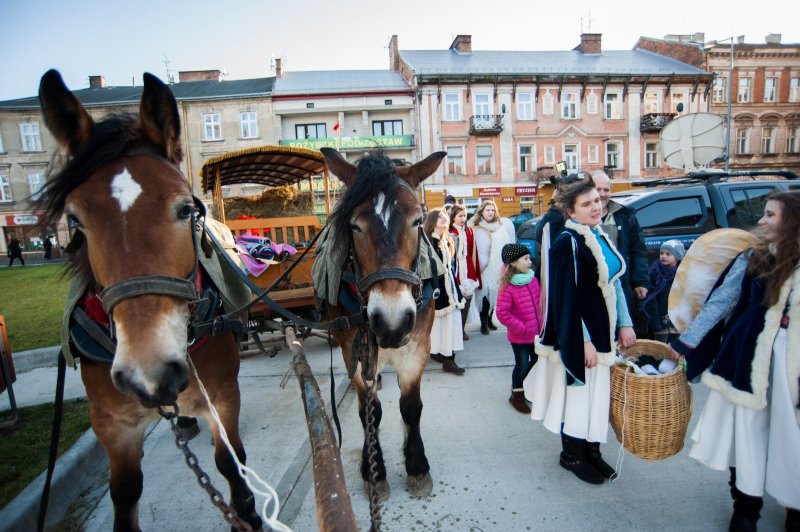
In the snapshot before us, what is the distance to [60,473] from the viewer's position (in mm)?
2684

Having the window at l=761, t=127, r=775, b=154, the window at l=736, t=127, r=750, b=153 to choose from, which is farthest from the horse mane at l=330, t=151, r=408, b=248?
the window at l=761, t=127, r=775, b=154

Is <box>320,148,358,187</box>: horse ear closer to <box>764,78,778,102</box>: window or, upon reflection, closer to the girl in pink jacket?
the girl in pink jacket

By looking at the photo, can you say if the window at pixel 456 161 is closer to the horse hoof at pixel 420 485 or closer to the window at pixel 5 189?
the horse hoof at pixel 420 485

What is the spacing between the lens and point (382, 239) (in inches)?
79.5

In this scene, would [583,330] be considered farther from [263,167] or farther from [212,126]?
[212,126]

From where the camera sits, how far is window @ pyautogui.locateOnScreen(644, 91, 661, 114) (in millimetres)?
26516

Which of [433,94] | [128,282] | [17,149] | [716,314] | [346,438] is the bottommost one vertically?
[346,438]

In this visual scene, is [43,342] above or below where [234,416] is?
below

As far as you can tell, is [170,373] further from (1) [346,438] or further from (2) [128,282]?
(1) [346,438]

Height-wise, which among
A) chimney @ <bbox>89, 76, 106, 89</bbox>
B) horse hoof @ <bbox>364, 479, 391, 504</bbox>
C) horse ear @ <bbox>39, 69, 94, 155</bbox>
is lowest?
horse hoof @ <bbox>364, 479, 391, 504</bbox>

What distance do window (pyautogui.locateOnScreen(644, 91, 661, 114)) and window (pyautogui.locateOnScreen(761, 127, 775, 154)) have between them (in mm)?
8788

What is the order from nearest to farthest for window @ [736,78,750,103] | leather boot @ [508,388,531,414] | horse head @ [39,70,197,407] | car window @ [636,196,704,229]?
horse head @ [39,70,197,407] < leather boot @ [508,388,531,414] < car window @ [636,196,704,229] < window @ [736,78,750,103]

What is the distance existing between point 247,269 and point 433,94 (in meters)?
24.1

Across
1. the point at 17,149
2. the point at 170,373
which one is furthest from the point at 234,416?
the point at 17,149
